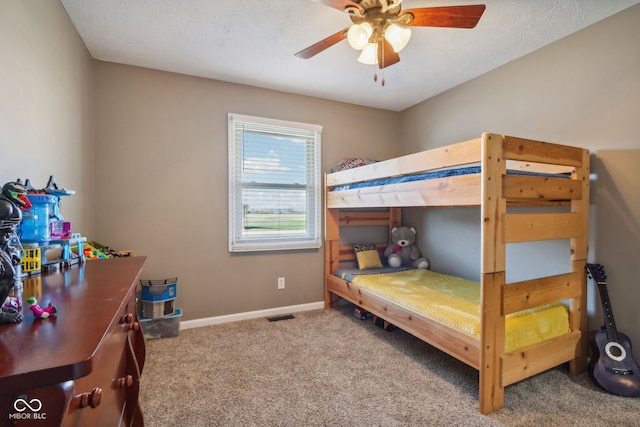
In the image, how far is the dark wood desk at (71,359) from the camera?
45 cm

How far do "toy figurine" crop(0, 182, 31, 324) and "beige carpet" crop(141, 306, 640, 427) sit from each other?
1190 millimetres

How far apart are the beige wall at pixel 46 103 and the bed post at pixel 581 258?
10.0ft

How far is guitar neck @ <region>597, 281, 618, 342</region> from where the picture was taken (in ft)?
5.91

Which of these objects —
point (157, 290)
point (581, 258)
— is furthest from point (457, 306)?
point (157, 290)

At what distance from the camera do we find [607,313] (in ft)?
6.03

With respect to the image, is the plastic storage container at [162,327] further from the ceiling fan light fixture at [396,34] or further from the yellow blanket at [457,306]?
the ceiling fan light fixture at [396,34]

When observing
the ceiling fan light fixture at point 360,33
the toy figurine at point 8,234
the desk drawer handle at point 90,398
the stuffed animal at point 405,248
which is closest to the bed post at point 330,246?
the stuffed animal at point 405,248

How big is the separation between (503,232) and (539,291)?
50cm

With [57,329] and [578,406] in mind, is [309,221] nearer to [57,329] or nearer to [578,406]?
[578,406]

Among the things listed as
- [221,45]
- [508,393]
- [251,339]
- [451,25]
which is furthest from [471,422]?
[221,45]

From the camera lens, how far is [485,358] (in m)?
1.58

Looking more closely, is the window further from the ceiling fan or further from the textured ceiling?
the ceiling fan

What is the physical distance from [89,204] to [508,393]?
3198 mm

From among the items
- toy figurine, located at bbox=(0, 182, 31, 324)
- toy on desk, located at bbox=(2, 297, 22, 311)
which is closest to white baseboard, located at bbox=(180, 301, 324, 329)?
toy figurine, located at bbox=(0, 182, 31, 324)
